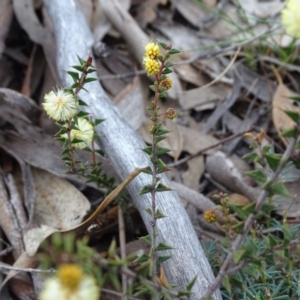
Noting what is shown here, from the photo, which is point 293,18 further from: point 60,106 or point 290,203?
point 290,203

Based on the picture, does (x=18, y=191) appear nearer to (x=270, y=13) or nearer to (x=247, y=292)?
(x=247, y=292)

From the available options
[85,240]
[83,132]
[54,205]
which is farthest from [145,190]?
[54,205]

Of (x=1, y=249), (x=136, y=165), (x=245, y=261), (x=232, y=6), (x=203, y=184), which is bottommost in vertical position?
(x=1, y=249)

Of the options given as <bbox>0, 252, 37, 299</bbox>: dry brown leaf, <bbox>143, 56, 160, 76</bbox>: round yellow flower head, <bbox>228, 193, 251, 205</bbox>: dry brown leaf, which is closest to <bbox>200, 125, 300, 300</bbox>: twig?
<bbox>143, 56, 160, 76</bbox>: round yellow flower head

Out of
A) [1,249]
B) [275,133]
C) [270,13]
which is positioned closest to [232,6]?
[270,13]

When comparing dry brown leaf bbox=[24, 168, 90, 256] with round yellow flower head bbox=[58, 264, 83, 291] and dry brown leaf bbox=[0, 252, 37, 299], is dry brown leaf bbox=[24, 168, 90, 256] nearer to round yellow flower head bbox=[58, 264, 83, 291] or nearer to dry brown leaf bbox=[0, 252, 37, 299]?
dry brown leaf bbox=[0, 252, 37, 299]

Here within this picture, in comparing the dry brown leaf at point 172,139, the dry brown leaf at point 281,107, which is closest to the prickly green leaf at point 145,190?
the dry brown leaf at point 172,139

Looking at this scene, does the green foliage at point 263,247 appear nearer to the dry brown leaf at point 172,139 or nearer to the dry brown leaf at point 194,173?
the dry brown leaf at point 194,173
